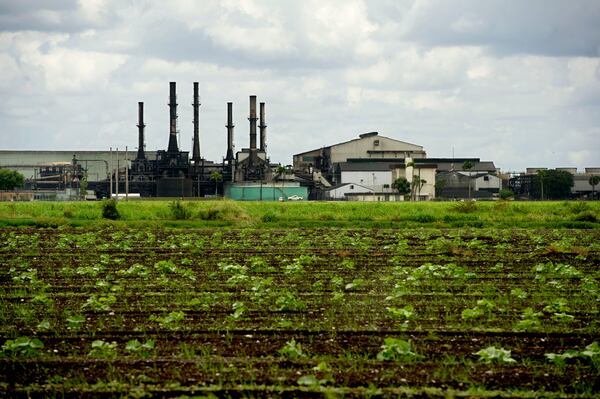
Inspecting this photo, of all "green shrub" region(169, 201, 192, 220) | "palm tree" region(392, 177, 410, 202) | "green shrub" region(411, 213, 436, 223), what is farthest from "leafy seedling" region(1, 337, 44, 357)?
"palm tree" region(392, 177, 410, 202)

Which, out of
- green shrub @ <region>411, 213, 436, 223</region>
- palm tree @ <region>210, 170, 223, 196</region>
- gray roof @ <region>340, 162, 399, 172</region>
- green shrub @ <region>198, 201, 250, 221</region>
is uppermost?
gray roof @ <region>340, 162, 399, 172</region>

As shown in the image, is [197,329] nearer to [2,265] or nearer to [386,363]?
[386,363]

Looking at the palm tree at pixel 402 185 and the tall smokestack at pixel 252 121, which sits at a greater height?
the tall smokestack at pixel 252 121

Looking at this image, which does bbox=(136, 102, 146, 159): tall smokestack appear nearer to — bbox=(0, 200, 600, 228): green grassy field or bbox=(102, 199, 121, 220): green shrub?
bbox=(0, 200, 600, 228): green grassy field

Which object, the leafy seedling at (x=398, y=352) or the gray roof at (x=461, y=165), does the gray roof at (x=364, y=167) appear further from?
the leafy seedling at (x=398, y=352)

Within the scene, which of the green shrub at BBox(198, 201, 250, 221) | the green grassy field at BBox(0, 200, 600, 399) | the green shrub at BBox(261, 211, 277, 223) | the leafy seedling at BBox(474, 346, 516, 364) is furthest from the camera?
the green shrub at BBox(261, 211, 277, 223)

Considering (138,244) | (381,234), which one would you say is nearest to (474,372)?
(138,244)

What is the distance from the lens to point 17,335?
41.1ft

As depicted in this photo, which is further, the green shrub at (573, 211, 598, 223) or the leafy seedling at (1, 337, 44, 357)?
the green shrub at (573, 211, 598, 223)

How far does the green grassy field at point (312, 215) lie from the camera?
149 ft

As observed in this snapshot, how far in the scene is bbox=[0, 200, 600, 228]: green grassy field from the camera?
149 feet

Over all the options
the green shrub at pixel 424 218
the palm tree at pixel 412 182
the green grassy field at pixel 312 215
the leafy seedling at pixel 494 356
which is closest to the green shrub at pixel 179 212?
the green grassy field at pixel 312 215

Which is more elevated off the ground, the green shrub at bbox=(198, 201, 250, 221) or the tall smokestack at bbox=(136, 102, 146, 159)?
the tall smokestack at bbox=(136, 102, 146, 159)

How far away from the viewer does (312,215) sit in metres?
52.0
